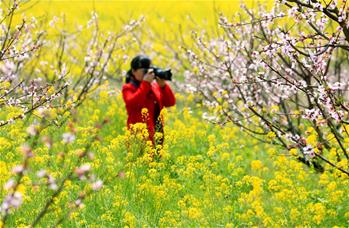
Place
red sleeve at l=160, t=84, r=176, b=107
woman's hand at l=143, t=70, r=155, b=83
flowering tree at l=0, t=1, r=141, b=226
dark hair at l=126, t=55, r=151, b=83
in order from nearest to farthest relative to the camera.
Result: flowering tree at l=0, t=1, r=141, b=226, woman's hand at l=143, t=70, r=155, b=83, dark hair at l=126, t=55, r=151, b=83, red sleeve at l=160, t=84, r=176, b=107

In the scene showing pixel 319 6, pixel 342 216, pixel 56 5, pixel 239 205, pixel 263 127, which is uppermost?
pixel 56 5

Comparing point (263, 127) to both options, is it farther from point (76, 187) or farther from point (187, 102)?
point (187, 102)

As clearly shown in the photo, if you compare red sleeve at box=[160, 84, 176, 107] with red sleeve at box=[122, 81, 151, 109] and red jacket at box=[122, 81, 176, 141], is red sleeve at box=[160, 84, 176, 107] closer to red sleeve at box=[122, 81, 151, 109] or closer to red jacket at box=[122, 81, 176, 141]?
red jacket at box=[122, 81, 176, 141]

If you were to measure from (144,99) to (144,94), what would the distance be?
3.2 inches

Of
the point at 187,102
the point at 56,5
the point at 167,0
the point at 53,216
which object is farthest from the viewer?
the point at 167,0

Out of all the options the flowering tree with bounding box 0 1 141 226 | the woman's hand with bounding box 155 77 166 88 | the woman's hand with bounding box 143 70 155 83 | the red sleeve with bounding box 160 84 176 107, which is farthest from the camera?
the red sleeve with bounding box 160 84 176 107

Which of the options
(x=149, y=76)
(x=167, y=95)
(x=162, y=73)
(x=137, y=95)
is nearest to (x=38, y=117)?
(x=137, y=95)

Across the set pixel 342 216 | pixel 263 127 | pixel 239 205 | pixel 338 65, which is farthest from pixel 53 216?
pixel 338 65

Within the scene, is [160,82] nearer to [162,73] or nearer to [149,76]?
[162,73]

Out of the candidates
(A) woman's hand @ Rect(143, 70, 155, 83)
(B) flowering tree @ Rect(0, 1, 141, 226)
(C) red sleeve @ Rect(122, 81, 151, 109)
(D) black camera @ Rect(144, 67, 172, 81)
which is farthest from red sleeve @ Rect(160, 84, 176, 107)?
(B) flowering tree @ Rect(0, 1, 141, 226)

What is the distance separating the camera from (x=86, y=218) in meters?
6.02

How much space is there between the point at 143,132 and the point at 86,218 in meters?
1.57

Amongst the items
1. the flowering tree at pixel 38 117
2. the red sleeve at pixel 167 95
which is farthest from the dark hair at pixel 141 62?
the flowering tree at pixel 38 117

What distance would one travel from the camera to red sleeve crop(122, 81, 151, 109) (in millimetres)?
7700
